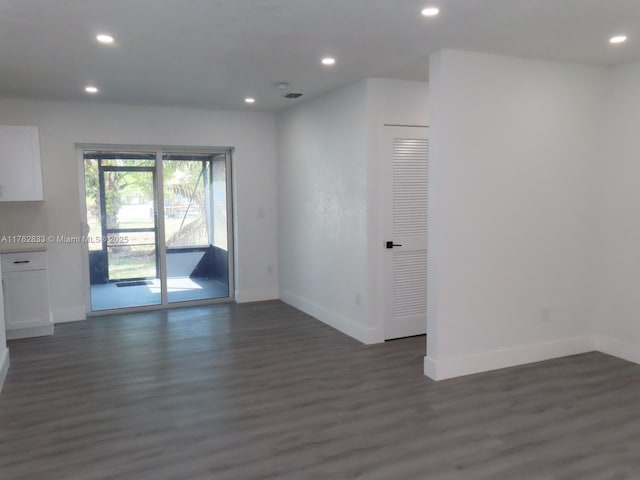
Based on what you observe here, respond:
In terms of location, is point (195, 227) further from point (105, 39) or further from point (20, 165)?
point (105, 39)

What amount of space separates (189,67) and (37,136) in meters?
2.28

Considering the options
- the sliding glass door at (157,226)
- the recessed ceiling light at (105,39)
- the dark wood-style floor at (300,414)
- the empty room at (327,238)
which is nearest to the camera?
the dark wood-style floor at (300,414)

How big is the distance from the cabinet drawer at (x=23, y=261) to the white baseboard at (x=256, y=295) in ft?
7.97

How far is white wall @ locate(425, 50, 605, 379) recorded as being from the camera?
12.7 feet

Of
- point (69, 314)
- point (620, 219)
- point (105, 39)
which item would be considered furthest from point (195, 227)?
point (620, 219)

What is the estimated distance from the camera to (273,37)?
3.33 metres

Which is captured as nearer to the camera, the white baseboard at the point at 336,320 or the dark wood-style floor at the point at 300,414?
the dark wood-style floor at the point at 300,414

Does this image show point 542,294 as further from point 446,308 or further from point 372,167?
point 372,167

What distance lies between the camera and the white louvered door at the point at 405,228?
15.9 feet

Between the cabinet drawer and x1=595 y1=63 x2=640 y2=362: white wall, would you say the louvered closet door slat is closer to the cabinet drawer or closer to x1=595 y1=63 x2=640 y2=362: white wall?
x1=595 y1=63 x2=640 y2=362: white wall

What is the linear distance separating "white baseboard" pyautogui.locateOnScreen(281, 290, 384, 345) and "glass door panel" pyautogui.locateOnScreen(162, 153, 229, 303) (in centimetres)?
105

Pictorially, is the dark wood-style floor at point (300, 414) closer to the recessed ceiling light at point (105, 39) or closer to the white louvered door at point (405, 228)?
the white louvered door at point (405, 228)

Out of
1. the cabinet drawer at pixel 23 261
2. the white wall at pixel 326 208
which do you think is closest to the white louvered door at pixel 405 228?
the white wall at pixel 326 208

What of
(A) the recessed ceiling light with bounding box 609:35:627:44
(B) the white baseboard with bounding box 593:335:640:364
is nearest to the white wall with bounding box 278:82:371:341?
(A) the recessed ceiling light with bounding box 609:35:627:44
